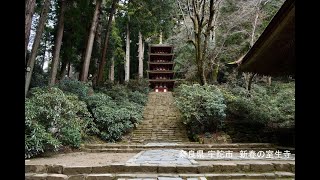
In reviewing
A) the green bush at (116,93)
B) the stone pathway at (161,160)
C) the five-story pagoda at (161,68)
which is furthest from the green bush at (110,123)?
the five-story pagoda at (161,68)

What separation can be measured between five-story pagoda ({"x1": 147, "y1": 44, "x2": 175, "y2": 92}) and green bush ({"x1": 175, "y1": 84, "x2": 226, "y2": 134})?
1819 centimetres

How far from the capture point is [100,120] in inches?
503

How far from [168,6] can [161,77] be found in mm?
13657

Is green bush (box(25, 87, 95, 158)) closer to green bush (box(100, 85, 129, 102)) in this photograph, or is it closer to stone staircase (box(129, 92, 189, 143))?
stone staircase (box(129, 92, 189, 143))

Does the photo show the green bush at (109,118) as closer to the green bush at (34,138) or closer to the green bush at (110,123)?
the green bush at (110,123)

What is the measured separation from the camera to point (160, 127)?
49.7 ft

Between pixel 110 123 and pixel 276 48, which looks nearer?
pixel 276 48

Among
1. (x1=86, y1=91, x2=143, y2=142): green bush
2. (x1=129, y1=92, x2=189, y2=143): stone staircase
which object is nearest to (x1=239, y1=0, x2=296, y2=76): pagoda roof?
(x1=129, y1=92, x2=189, y2=143): stone staircase

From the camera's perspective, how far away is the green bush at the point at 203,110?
12453 mm

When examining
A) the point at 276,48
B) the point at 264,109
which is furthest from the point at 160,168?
the point at 264,109

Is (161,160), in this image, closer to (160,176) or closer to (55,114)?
(160,176)

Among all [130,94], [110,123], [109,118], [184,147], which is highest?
[130,94]

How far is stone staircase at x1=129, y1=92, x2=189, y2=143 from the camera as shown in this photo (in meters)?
13.7

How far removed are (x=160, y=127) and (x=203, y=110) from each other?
320cm
